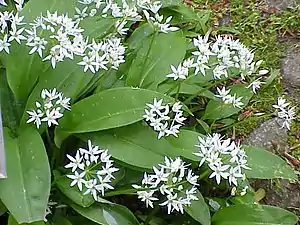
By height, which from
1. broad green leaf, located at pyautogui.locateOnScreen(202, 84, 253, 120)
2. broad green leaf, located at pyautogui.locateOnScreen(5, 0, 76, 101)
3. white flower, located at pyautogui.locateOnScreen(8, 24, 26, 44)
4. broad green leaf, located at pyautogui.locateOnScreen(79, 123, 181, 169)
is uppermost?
white flower, located at pyautogui.locateOnScreen(8, 24, 26, 44)

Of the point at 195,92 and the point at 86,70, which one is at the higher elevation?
the point at 86,70

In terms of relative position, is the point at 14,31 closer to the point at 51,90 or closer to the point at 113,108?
the point at 51,90

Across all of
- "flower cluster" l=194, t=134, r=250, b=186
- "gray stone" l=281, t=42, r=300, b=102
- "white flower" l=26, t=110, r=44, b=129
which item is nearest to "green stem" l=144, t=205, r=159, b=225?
"flower cluster" l=194, t=134, r=250, b=186

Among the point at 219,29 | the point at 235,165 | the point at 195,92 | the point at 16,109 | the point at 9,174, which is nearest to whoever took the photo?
the point at 9,174

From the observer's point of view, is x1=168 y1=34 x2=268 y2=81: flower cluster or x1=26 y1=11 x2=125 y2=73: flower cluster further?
x1=168 y1=34 x2=268 y2=81: flower cluster

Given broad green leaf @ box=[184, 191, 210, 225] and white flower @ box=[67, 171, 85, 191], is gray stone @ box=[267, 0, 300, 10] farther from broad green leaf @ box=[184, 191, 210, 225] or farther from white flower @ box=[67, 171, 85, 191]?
white flower @ box=[67, 171, 85, 191]

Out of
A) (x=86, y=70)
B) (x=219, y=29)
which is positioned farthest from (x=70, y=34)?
→ (x=219, y=29)

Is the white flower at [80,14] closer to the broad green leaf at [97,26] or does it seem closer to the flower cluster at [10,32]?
the broad green leaf at [97,26]

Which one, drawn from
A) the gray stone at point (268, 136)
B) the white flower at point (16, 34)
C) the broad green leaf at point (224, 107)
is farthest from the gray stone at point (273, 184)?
the white flower at point (16, 34)
